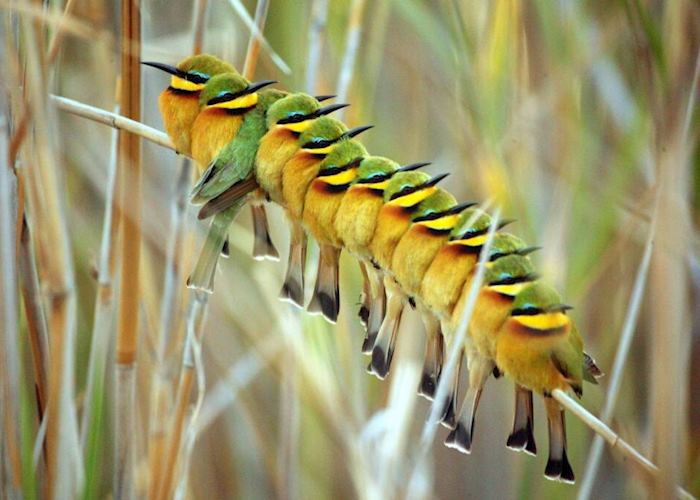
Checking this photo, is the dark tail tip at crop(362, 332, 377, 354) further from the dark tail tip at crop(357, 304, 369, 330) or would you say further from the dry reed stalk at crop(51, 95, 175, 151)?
the dry reed stalk at crop(51, 95, 175, 151)

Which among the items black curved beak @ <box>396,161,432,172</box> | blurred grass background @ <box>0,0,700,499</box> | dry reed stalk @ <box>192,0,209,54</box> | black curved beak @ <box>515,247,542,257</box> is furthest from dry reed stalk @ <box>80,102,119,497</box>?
black curved beak @ <box>515,247,542,257</box>

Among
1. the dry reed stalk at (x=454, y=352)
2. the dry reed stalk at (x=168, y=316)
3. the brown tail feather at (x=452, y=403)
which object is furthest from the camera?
the dry reed stalk at (x=168, y=316)

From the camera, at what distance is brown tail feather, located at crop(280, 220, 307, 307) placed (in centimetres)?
91

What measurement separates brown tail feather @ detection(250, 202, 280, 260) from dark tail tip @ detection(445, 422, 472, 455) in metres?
0.27

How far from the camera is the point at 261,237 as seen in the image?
3.11 feet

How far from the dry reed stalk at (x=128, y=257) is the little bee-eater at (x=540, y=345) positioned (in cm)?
41

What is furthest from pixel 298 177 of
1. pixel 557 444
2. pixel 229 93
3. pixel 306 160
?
pixel 557 444

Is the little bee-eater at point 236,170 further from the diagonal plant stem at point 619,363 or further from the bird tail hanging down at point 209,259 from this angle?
the diagonal plant stem at point 619,363

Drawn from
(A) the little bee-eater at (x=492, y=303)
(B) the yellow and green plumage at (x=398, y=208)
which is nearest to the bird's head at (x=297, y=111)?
(B) the yellow and green plumage at (x=398, y=208)

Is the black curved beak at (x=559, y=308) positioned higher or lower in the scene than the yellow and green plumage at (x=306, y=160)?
lower

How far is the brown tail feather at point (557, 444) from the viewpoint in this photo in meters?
0.83

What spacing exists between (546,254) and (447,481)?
26cm

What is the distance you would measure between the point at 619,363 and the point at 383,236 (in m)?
0.28

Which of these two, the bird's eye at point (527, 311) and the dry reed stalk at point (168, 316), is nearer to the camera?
the bird's eye at point (527, 311)
